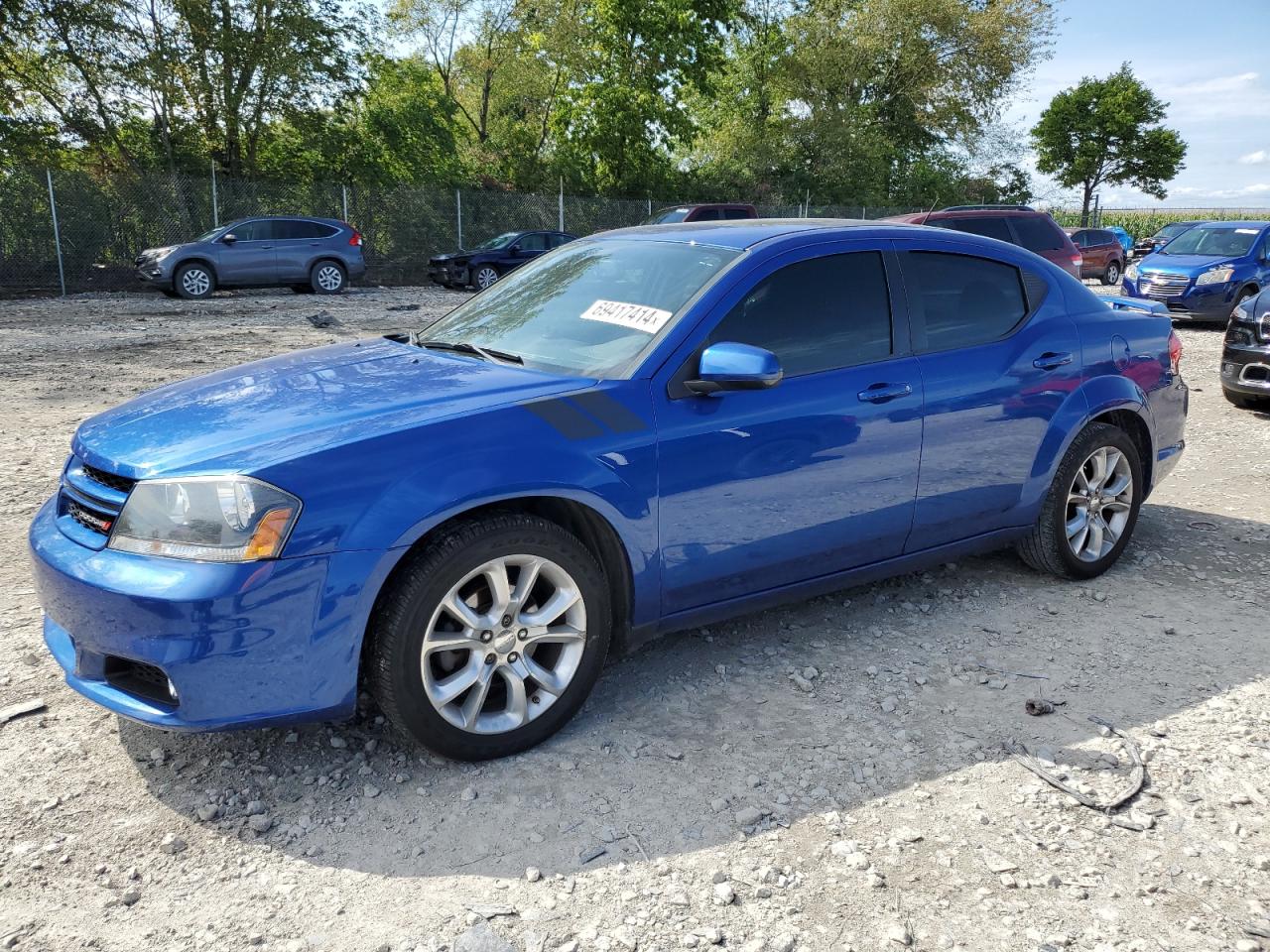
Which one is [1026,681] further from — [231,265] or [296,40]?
[296,40]

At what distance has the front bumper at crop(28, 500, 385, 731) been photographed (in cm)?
266

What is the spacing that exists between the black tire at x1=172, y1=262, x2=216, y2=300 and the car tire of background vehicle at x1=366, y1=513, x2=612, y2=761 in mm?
Result: 17774

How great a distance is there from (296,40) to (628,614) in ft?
82.4

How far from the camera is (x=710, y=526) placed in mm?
3463

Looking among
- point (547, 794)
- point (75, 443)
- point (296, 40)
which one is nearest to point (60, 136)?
point (296, 40)

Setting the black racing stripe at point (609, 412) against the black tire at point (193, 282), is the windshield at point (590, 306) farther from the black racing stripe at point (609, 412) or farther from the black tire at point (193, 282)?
the black tire at point (193, 282)

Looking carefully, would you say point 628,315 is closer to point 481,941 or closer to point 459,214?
point 481,941

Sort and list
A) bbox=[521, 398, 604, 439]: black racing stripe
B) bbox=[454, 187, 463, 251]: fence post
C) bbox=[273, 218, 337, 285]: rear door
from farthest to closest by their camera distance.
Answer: bbox=[454, 187, 463, 251]: fence post
bbox=[273, 218, 337, 285]: rear door
bbox=[521, 398, 604, 439]: black racing stripe

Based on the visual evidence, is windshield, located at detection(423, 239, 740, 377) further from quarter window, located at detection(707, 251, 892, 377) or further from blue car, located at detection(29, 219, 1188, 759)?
quarter window, located at detection(707, 251, 892, 377)

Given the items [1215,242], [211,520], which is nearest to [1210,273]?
[1215,242]

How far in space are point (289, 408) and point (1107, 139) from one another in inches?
2997

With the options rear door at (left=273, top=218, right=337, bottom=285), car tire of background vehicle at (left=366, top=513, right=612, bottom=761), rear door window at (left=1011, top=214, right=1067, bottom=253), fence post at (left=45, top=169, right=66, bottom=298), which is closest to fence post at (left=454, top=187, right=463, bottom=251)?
rear door at (left=273, top=218, right=337, bottom=285)

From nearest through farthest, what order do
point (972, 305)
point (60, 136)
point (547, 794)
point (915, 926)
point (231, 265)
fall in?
point (915, 926) < point (547, 794) < point (972, 305) < point (231, 265) < point (60, 136)

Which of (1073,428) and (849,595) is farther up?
(1073,428)
